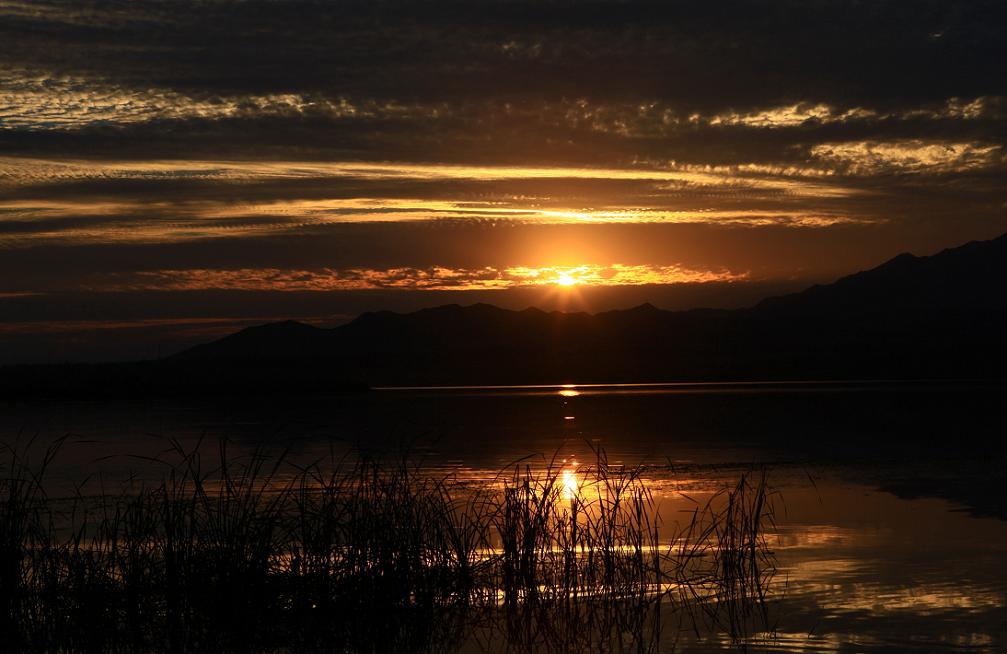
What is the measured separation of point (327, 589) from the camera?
1205 centimetres

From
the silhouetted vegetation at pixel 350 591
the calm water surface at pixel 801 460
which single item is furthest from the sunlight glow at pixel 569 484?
the silhouetted vegetation at pixel 350 591

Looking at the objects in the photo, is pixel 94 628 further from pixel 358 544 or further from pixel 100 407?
pixel 100 407

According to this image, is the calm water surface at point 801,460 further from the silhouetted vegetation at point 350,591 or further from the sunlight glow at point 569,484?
the sunlight glow at point 569,484

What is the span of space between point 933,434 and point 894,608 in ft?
91.2

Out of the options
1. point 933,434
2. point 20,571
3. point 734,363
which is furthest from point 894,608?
point 734,363

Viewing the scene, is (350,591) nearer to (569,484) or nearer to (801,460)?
(569,484)

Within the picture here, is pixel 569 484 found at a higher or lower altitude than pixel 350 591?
higher

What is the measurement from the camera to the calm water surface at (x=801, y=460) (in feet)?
40.1

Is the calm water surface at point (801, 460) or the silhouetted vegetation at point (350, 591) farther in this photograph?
the calm water surface at point (801, 460)

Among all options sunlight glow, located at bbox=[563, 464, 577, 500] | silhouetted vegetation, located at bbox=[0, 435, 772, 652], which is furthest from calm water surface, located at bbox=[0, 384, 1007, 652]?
sunlight glow, located at bbox=[563, 464, 577, 500]

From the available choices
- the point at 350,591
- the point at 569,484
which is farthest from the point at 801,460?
the point at 350,591

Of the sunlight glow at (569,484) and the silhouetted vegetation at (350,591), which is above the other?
the sunlight glow at (569,484)

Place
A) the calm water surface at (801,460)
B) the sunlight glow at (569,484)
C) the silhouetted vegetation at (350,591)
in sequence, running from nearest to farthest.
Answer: the silhouetted vegetation at (350,591)
the calm water surface at (801,460)
the sunlight glow at (569,484)

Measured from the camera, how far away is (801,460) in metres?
29.1
